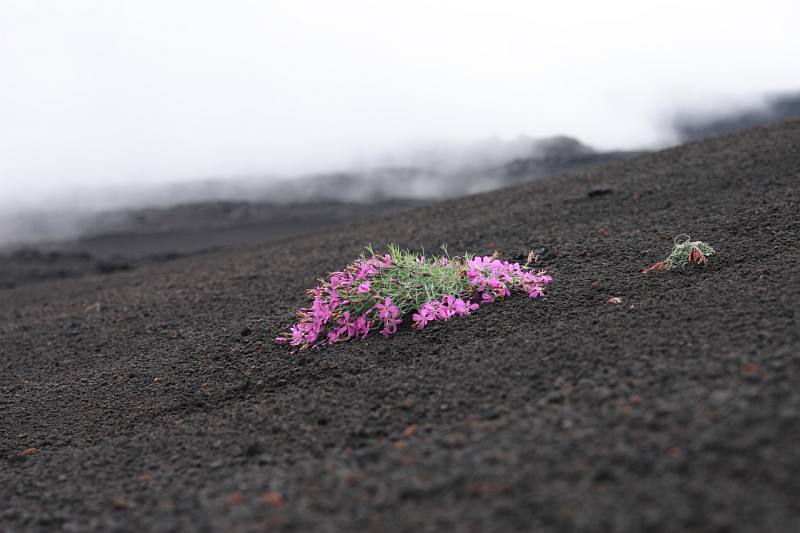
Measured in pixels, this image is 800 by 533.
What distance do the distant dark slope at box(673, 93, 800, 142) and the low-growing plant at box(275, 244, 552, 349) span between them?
5.38 m

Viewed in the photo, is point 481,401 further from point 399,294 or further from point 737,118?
point 737,118

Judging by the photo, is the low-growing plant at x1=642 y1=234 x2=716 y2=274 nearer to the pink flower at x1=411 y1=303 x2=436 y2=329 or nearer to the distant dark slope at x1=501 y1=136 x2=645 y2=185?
the pink flower at x1=411 y1=303 x2=436 y2=329

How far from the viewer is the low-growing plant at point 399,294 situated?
8.72 feet

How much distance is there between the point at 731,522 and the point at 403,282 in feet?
5.31

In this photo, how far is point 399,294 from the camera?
2.70 meters

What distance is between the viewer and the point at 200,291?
4059 mm

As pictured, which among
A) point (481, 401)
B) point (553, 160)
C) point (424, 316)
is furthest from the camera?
point (553, 160)

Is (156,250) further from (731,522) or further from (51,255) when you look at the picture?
(731,522)

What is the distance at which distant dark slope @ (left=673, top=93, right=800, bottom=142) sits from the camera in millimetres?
7484

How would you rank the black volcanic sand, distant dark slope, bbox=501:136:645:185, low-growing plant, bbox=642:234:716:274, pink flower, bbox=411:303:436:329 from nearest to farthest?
the black volcanic sand, pink flower, bbox=411:303:436:329, low-growing plant, bbox=642:234:716:274, distant dark slope, bbox=501:136:645:185

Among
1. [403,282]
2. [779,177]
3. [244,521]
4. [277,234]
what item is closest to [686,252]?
[403,282]

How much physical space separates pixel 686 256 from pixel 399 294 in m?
1.00

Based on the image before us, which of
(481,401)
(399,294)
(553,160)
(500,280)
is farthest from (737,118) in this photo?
(481,401)

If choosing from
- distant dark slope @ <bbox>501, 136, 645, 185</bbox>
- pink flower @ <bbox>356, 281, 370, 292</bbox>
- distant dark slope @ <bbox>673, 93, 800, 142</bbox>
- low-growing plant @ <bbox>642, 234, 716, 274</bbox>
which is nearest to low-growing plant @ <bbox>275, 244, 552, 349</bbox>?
pink flower @ <bbox>356, 281, 370, 292</bbox>
